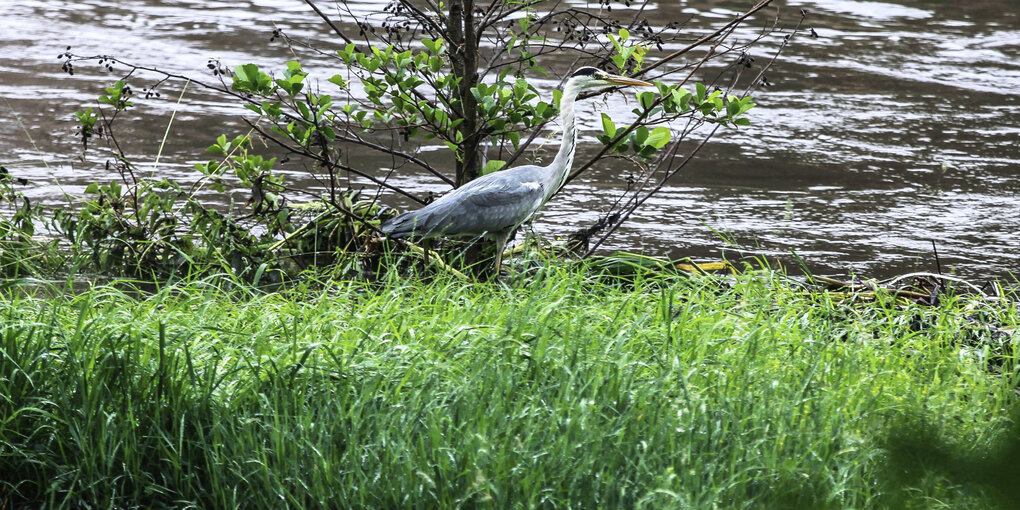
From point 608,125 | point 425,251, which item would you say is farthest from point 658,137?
point 425,251

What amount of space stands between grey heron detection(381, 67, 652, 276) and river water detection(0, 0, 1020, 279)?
0.84 metres

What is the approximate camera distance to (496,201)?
4.64 m

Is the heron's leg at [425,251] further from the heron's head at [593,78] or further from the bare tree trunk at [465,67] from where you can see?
the heron's head at [593,78]

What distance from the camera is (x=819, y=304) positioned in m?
4.54

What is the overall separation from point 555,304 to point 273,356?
37.5 inches

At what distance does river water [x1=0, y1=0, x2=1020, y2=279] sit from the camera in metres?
6.18

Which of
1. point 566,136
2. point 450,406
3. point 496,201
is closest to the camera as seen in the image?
point 450,406

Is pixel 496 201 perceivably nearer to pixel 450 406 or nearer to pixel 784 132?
pixel 450 406

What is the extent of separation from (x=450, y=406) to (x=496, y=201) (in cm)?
156

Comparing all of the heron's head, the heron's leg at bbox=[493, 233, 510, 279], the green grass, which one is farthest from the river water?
the green grass

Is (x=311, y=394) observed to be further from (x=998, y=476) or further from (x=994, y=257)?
(x=994, y=257)

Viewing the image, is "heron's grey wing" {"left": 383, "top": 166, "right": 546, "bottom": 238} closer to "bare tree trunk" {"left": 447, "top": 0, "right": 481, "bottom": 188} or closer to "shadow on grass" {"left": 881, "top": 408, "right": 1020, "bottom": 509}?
"bare tree trunk" {"left": 447, "top": 0, "right": 481, "bottom": 188}

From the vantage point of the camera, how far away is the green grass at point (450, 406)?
2.98 meters

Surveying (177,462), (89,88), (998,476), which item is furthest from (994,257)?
(89,88)
